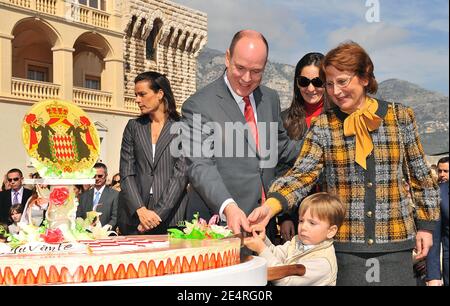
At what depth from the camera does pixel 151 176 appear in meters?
4.43

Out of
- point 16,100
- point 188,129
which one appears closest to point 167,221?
point 188,129

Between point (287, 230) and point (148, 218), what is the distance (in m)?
0.96

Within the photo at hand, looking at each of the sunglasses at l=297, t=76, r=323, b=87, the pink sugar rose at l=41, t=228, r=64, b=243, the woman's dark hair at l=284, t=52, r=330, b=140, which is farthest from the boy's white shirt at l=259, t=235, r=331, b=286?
the sunglasses at l=297, t=76, r=323, b=87

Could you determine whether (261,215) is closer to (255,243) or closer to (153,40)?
(255,243)

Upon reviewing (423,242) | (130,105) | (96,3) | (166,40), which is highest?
(96,3)

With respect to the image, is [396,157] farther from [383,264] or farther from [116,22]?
[116,22]

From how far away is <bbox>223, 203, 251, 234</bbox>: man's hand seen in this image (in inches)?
115

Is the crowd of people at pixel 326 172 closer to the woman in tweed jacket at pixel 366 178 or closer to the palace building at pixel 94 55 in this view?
the woman in tweed jacket at pixel 366 178

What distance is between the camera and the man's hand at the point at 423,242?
3018 mm

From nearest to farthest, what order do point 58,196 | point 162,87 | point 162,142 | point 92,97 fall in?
1. point 58,196
2. point 162,142
3. point 162,87
4. point 92,97

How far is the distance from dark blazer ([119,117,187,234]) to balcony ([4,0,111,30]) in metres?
17.3

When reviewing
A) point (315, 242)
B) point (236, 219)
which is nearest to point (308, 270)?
point (315, 242)

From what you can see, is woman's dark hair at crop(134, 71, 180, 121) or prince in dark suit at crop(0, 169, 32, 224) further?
prince in dark suit at crop(0, 169, 32, 224)

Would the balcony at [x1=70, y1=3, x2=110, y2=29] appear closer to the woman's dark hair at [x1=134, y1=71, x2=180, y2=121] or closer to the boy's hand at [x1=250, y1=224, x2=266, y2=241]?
the woman's dark hair at [x1=134, y1=71, x2=180, y2=121]
